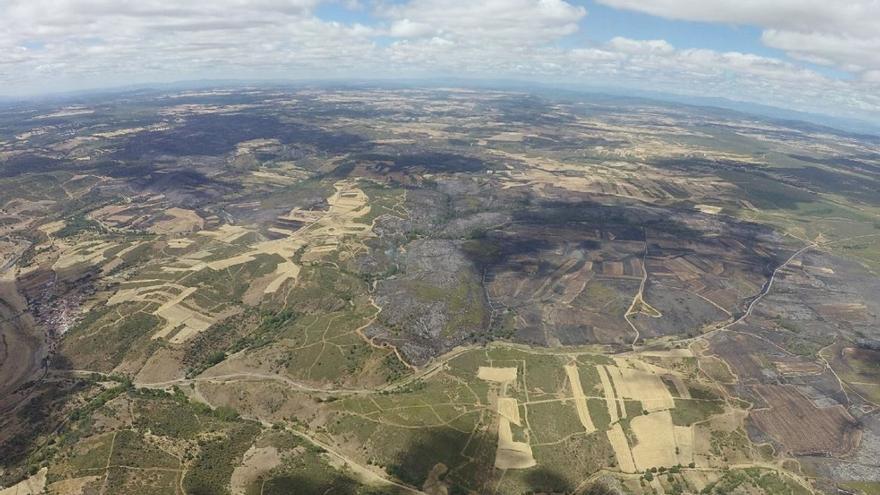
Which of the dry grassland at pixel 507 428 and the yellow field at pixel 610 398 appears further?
the yellow field at pixel 610 398

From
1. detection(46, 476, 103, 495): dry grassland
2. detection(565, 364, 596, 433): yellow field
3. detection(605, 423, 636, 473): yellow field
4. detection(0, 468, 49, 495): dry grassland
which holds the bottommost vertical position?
detection(0, 468, 49, 495): dry grassland

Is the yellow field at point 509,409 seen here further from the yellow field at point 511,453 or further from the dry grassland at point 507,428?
the yellow field at point 511,453

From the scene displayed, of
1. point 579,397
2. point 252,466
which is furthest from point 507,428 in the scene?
point 252,466

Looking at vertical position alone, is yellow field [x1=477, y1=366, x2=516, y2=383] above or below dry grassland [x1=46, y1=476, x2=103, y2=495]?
above

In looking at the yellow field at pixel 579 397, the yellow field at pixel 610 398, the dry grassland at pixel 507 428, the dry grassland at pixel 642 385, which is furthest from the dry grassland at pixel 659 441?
the dry grassland at pixel 507 428

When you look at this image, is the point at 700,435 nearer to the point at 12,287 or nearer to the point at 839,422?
the point at 839,422

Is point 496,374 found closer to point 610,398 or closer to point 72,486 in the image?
point 610,398

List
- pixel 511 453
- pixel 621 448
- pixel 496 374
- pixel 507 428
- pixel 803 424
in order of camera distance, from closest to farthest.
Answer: pixel 511 453
pixel 621 448
pixel 507 428
pixel 803 424
pixel 496 374

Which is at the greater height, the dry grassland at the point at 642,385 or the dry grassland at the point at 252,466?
the dry grassland at the point at 642,385

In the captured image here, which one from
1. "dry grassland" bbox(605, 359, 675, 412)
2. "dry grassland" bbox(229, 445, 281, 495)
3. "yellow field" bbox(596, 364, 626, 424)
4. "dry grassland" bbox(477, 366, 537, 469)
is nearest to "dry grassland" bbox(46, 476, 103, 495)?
"dry grassland" bbox(229, 445, 281, 495)

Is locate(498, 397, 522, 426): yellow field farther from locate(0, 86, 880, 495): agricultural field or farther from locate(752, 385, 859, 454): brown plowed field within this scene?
locate(752, 385, 859, 454): brown plowed field

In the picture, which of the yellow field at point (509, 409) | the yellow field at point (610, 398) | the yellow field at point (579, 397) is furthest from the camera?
the yellow field at point (610, 398)

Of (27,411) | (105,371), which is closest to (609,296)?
(105,371)
